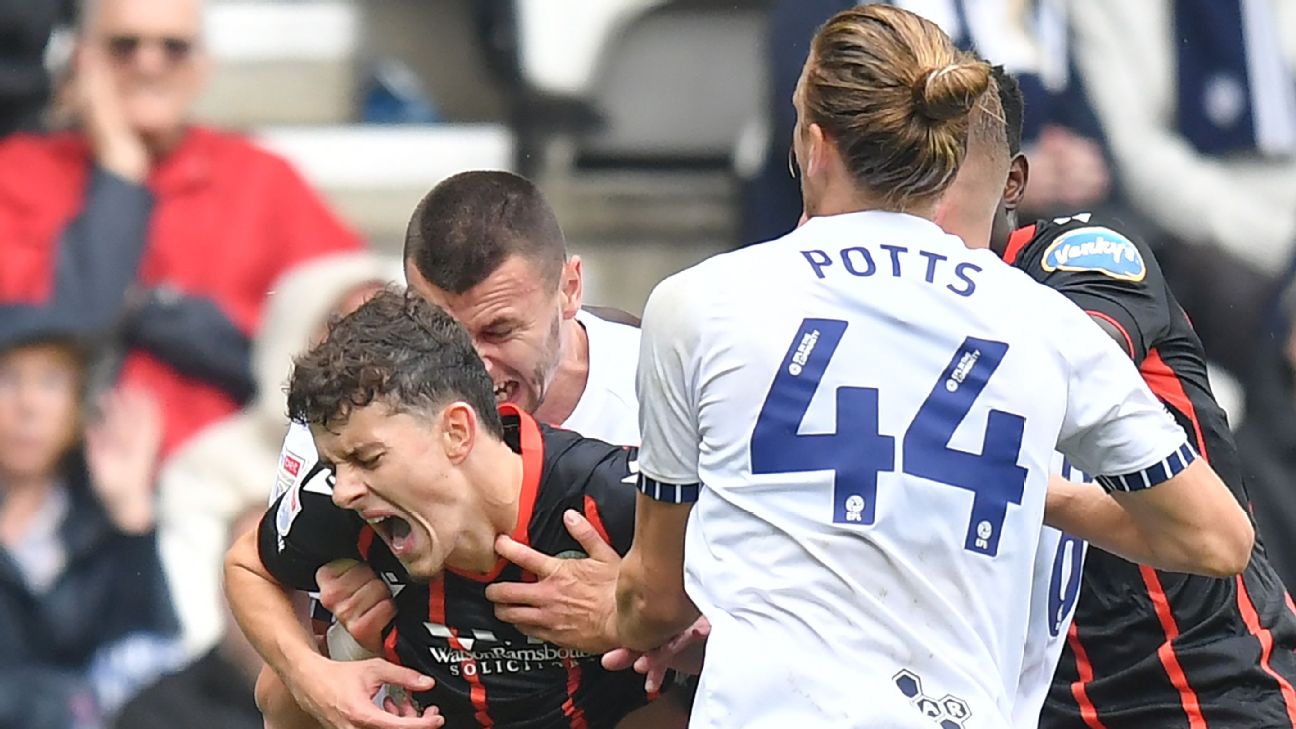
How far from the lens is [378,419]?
3053 millimetres

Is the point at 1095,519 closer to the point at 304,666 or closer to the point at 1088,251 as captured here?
the point at 1088,251

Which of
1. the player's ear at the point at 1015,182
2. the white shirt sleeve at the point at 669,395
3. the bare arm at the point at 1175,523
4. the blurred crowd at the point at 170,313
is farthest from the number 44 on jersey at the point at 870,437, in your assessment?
the blurred crowd at the point at 170,313

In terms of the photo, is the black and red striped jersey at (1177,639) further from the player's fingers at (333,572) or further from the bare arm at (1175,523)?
the player's fingers at (333,572)

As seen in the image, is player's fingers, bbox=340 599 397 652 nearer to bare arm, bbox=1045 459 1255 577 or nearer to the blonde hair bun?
bare arm, bbox=1045 459 1255 577

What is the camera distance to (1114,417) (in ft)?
9.30

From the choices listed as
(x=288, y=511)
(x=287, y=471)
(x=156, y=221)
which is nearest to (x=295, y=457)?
(x=287, y=471)

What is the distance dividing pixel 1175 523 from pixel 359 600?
1149mm

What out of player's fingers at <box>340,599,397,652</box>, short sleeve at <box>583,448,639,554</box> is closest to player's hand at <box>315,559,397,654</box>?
player's fingers at <box>340,599,397,652</box>

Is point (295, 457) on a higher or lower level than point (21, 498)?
higher

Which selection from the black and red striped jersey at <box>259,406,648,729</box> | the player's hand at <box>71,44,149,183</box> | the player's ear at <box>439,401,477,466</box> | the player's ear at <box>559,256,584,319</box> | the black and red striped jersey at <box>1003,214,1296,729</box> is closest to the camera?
the player's ear at <box>439,401,477,466</box>

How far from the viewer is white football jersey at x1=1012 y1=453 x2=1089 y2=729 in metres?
3.23

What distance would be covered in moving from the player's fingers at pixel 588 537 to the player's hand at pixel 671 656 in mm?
132

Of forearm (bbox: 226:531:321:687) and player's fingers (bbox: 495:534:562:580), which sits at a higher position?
player's fingers (bbox: 495:534:562:580)

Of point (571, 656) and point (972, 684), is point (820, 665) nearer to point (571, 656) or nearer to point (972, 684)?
point (972, 684)
